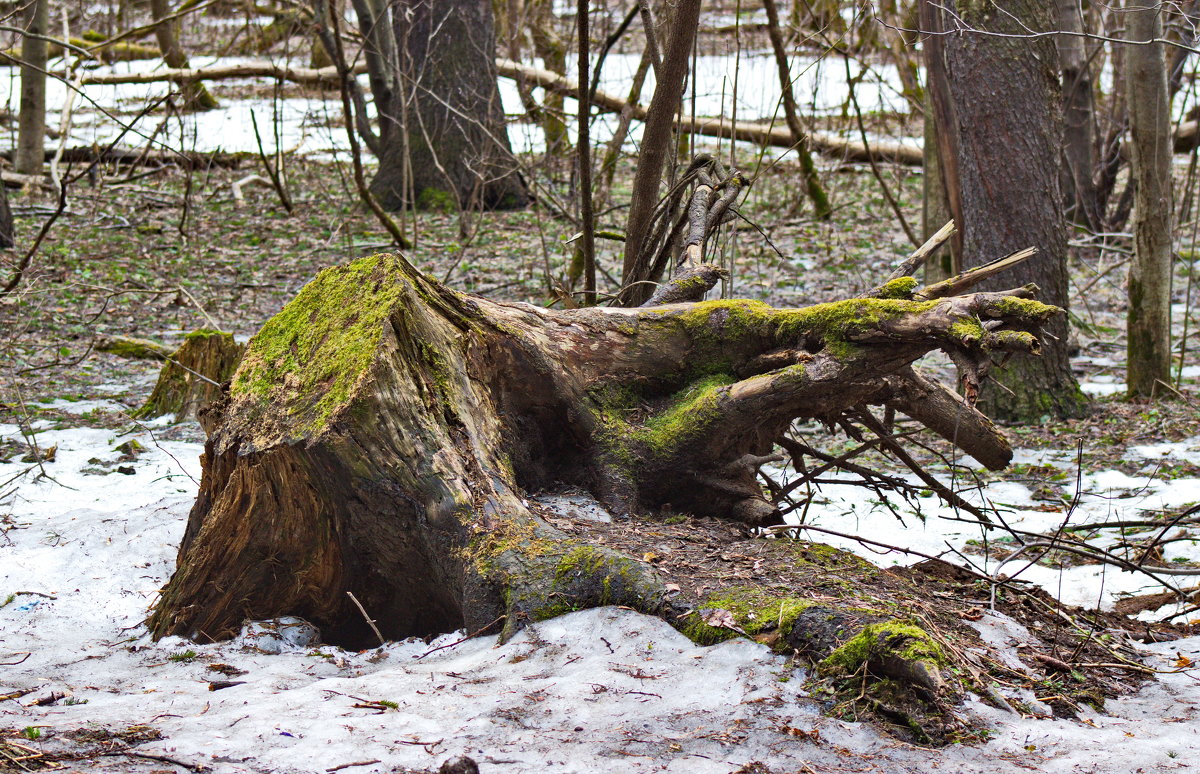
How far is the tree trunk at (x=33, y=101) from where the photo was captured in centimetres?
1053

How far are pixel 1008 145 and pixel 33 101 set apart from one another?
10282 mm

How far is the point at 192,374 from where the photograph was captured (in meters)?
6.34

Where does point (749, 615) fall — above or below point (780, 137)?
below

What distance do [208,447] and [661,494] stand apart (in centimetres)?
167

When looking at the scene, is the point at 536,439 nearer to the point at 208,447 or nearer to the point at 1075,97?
the point at 208,447

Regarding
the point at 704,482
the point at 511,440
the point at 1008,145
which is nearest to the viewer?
the point at 511,440

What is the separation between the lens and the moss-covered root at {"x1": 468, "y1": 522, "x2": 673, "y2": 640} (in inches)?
118

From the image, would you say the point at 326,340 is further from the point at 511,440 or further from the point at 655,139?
the point at 655,139

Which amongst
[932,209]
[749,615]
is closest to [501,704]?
[749,615]

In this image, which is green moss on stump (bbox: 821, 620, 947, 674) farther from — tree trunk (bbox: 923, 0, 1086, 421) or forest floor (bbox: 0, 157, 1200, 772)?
tree trunk (bbox: 923, 0, 1086, 421)

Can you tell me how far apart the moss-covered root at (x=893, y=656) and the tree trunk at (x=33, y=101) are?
1070 cm

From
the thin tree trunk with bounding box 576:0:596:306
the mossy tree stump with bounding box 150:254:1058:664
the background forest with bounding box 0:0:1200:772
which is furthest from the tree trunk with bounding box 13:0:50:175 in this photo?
the mossy tree stump with bounding box 150:254:1058:664

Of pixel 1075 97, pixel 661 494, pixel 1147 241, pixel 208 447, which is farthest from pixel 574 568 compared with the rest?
pixel 1075 97

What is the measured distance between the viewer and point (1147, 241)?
6500 mm
